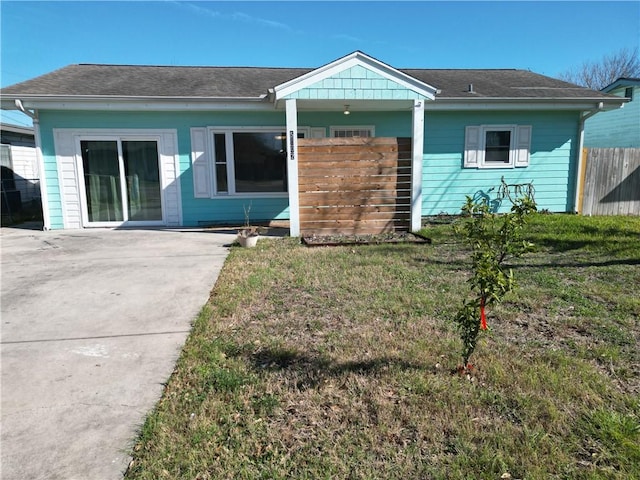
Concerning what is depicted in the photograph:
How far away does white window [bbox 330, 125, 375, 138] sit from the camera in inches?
391

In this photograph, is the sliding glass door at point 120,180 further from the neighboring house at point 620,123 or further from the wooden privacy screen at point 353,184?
the neighboring house at point 620,123

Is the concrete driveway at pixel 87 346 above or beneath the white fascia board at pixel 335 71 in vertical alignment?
beneath

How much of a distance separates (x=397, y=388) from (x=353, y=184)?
5.76m

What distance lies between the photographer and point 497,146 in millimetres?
10328

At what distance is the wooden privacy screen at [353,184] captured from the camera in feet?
25.5

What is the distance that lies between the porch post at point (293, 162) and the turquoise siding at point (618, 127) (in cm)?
1311

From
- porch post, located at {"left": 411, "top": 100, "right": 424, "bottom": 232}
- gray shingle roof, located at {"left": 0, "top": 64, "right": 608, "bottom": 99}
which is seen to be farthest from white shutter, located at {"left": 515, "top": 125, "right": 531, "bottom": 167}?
porch post, located at {"left": 411, "top": 100, "right": 424, "bottom": 232}

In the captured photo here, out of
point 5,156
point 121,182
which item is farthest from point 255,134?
point 5,156

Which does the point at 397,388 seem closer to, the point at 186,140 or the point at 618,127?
the point at 186,140

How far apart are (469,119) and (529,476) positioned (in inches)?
382

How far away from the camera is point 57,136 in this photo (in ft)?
28.9

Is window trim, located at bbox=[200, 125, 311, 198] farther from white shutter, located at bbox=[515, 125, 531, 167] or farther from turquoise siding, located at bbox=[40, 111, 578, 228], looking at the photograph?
white shutter, located at bbox=[515, 125, 531, 167]

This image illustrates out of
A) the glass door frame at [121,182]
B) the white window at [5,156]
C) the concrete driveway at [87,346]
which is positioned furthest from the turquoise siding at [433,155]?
the white window at [5,156]

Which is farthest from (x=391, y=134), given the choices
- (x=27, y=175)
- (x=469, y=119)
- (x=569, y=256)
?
(x=27, y=175)
